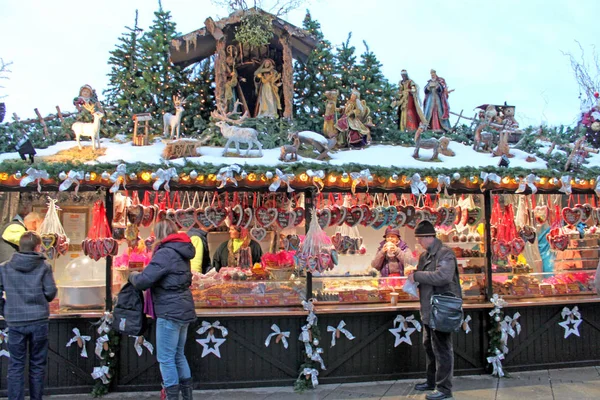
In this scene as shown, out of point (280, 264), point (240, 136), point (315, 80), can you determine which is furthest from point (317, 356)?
point (315, 80)

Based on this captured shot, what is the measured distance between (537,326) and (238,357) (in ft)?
12.7

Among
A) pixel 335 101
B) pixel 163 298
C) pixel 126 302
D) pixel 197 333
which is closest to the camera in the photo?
pixel 163 298

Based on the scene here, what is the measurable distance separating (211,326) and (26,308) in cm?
200

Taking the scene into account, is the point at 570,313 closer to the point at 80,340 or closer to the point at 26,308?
the point at 80,340

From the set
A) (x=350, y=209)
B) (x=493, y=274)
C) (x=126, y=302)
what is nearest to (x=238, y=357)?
(x=126, y=302)

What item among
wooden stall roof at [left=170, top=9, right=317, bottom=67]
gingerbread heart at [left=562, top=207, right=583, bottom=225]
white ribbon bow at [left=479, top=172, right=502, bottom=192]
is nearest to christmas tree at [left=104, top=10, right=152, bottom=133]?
wooden stall roof at [left=170, top=9, right=317, bottom=67]

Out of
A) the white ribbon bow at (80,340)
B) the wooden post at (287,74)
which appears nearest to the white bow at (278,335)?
the white ribbon bow at (80,340)

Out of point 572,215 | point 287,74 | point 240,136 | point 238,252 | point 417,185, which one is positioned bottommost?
point 238,252

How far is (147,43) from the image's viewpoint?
836cm

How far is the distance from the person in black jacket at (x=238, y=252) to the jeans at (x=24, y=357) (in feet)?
9.09

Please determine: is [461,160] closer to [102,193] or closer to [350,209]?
[350,209]

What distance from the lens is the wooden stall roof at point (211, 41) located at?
26.3 ft

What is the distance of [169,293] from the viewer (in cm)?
496

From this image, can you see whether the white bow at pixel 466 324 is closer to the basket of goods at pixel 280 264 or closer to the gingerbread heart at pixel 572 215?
the gingerbread heart at pixel 572 215
